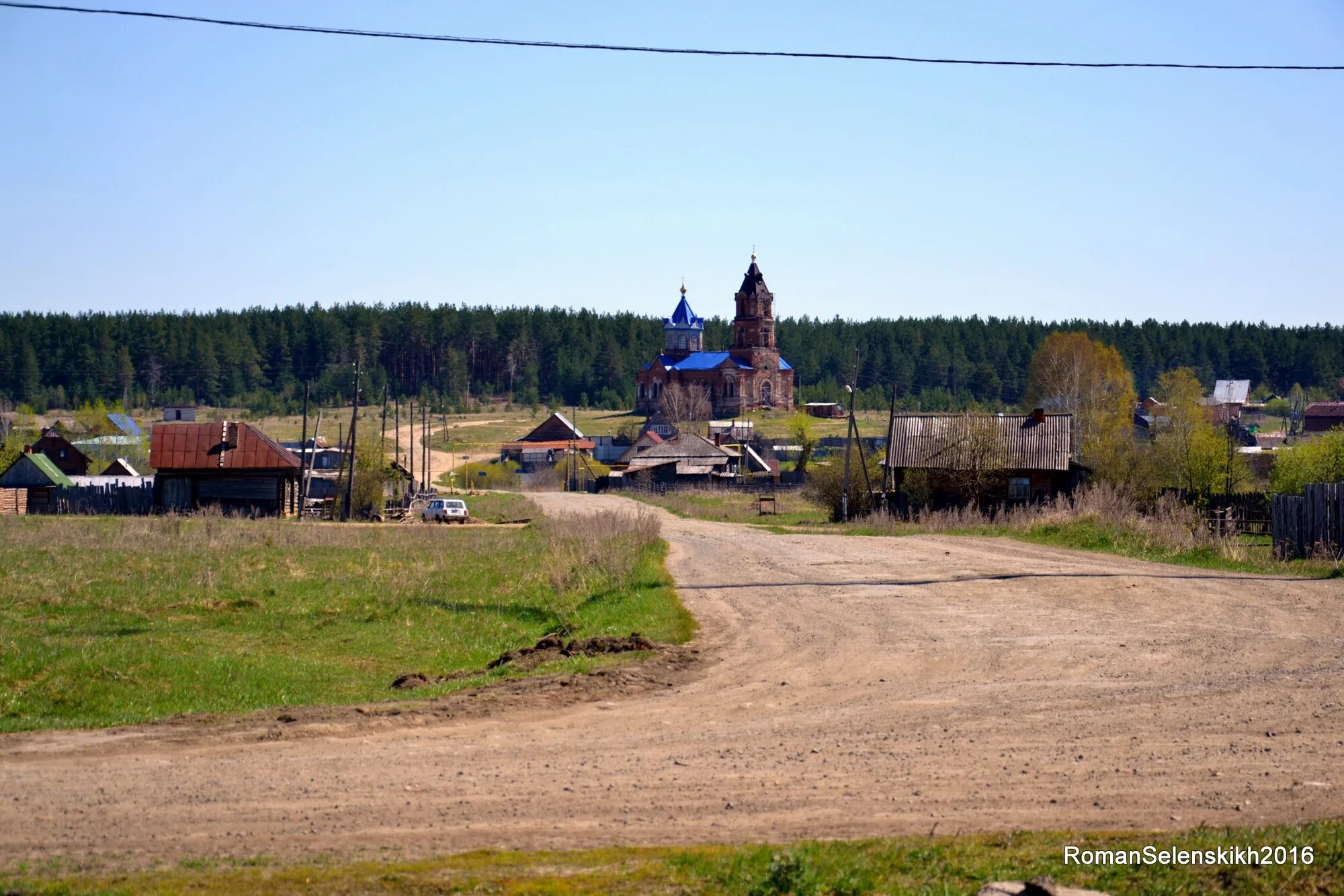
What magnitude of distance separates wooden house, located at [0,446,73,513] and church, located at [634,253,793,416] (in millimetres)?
70626

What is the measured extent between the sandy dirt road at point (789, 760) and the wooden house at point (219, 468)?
41173 millimetres

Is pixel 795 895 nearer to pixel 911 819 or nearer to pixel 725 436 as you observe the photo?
pixel 911 819

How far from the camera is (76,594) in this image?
18.8 metres

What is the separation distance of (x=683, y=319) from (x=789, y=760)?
411ft

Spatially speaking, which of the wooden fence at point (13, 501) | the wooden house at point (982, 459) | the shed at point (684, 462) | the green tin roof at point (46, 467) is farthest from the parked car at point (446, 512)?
the shed at point (684, 462)

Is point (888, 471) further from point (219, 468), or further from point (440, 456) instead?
point (440, 456)

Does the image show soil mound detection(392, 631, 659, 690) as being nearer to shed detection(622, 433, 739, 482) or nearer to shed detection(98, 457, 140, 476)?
shed detection(622, 433, 739, 482)

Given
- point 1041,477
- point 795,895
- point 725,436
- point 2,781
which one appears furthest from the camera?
point 725,436

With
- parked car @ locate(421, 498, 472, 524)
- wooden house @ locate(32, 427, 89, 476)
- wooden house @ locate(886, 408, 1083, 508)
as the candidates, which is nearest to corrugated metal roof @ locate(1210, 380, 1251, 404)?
wooden house @ locate(886, 408, 1083, 508)

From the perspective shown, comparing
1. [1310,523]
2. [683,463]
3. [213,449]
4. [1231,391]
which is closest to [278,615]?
[1310,523]

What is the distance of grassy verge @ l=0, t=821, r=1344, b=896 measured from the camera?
6098mm

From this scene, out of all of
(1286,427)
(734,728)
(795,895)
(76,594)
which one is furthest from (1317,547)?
(1286,427)

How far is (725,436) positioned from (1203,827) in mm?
91951

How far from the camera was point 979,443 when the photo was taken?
41.5 m
